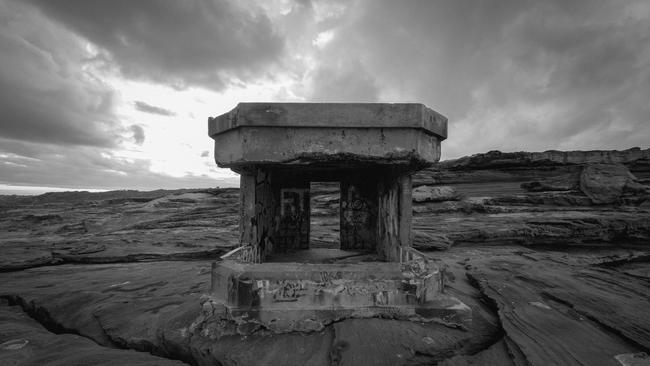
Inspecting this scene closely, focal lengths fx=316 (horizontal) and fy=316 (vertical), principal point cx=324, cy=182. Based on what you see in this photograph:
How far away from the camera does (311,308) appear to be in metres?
2.96

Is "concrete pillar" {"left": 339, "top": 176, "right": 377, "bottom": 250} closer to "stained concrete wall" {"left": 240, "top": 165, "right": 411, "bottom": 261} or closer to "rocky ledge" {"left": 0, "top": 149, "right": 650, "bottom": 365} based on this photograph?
"stained concrete wall" {"left": 240, "top": 165, "right": 411, "bottom": 261}

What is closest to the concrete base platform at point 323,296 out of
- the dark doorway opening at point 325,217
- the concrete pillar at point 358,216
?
the concrete pillar at point 358,216

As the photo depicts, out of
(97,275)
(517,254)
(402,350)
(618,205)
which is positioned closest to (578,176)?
(618,205)

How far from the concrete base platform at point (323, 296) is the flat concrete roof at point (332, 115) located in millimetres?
1425

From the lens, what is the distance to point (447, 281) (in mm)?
5035

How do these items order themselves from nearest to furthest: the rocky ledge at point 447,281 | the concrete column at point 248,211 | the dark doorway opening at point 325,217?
the rocky ledge at point 447,281
the concrete column at point 248,211
the dark doorway opening at point 325,217

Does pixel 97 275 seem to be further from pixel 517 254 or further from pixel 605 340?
pixel 517 254

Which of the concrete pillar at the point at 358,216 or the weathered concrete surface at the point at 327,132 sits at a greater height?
the weathered concrete surface at the point at 327,132

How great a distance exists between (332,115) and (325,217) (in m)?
8.76

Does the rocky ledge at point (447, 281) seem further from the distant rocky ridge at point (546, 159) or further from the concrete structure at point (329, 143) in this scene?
the concrete structure at point (329, 143)

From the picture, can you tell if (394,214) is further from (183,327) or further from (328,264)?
(183,327)

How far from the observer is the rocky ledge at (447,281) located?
283 cm

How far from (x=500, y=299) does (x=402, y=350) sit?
226 cm

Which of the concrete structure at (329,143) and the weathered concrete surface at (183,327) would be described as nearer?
the weathered concrete surface at (183,327)
